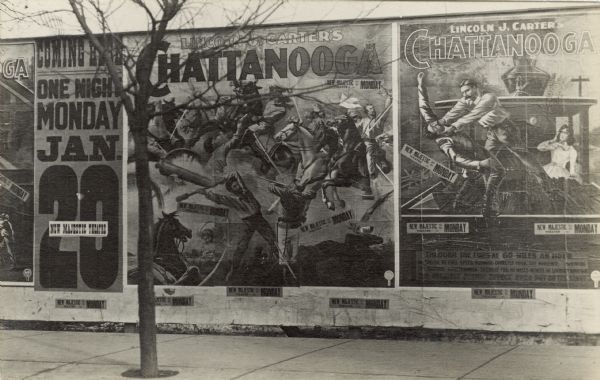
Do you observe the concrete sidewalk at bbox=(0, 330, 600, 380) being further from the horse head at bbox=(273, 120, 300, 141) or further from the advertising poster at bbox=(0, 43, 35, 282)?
the horse head at bbox=(273, 120, 300, 141)

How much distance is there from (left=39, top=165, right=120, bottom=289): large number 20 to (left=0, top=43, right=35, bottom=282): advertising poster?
0.91 ft

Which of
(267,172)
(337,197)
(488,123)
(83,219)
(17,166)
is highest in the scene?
(488,123)

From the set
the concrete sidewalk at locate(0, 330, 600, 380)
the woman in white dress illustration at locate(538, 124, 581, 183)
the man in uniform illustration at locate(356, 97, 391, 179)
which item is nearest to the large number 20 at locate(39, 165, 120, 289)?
the concrete sidewalk at locate(0, 330, 600, 380)

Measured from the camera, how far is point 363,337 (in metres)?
11.4

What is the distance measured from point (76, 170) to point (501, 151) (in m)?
6.42

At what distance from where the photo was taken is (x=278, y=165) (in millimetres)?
11625

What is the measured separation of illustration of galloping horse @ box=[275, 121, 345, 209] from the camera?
1145 cm

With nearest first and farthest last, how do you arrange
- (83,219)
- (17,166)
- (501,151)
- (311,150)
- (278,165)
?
(501,151) < (311,150) < (278,165) < (83,219) < (17,166)

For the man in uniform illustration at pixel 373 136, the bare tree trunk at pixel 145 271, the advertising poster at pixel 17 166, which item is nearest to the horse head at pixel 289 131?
the man in uniform illustration at pixel 373 136

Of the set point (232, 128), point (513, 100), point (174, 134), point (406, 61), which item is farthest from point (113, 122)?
point (513, 100)

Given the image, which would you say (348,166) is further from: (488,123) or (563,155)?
(563,155)

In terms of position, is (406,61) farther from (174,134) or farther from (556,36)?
(174,134)

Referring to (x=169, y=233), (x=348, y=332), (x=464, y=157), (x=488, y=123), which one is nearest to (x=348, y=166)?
(x=464, y=157)

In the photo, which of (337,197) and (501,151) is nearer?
(501,151)
